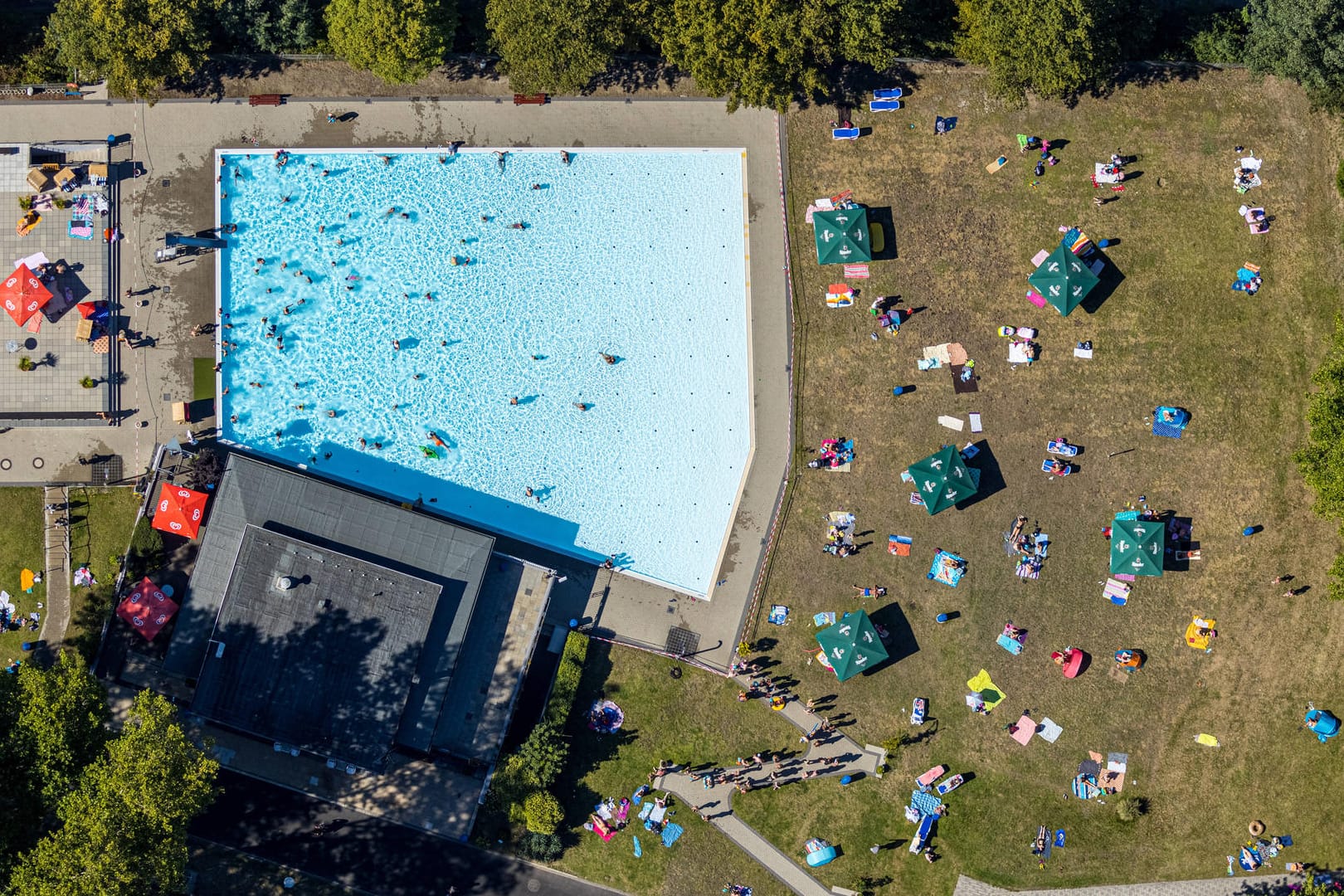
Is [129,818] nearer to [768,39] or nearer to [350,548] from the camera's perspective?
[350,548]

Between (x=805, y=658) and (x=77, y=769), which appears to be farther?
(x=805, y=658)

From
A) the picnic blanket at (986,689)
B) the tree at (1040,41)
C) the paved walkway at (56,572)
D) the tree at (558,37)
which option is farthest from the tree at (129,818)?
the tree at (1040,41)

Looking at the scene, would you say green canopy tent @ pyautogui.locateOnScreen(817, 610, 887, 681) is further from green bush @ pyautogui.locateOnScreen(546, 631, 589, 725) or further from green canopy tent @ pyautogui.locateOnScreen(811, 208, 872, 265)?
green canopy tent @ pyautogui.locateOnScreen(811, 208, 872, 265)

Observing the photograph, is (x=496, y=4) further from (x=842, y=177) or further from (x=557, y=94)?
(x=842, y=177)

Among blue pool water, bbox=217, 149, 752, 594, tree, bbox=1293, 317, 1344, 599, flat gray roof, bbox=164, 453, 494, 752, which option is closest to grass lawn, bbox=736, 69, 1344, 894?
tree, bbox=1293, 317, 1344, 599

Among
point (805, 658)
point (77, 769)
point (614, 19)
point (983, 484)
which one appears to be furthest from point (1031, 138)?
point (77, 769)
